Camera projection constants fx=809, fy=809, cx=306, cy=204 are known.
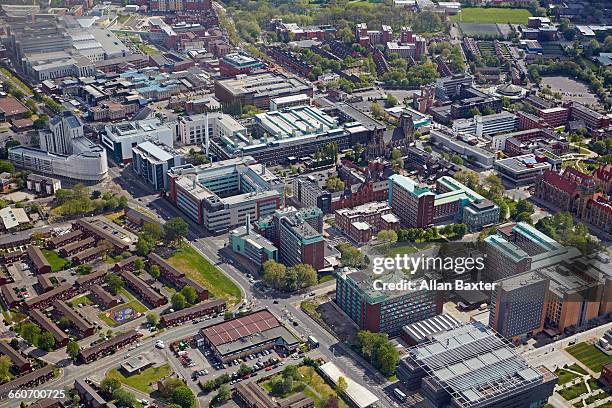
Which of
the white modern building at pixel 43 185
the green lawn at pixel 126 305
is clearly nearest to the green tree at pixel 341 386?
the green lawn at pixel 126 305

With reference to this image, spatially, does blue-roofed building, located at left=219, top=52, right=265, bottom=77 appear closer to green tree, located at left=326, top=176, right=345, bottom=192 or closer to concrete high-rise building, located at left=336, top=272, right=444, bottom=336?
green tree, located at left=326, top=176, right=345, bottom=192

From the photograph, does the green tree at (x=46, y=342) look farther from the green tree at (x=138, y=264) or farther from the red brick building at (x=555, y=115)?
the red brick building at (x=555, y=115)

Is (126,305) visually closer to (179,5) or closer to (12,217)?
(12,217)

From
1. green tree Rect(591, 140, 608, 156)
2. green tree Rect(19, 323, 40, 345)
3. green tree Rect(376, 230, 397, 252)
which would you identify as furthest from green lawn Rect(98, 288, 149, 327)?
green tree Rect(591, 140, 608, 156)

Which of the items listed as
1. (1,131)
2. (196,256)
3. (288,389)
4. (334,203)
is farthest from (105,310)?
(1,131)

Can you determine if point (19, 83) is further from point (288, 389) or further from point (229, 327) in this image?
point (288, 389)
